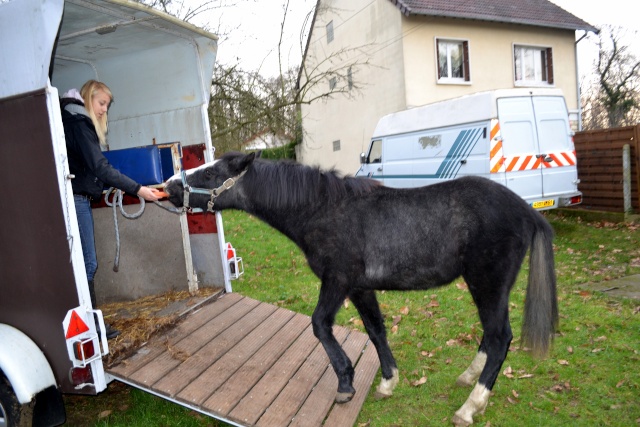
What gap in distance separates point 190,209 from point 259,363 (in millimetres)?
1441

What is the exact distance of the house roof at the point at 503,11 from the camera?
14453mm

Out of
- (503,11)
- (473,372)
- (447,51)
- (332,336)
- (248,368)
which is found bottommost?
(473,372)

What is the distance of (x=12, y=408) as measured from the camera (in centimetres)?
310

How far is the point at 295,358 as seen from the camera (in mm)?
4051

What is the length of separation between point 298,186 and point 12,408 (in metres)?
2.55

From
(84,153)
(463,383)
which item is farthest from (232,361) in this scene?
(84,153)

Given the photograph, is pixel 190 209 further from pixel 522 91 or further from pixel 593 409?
pixel 522 91

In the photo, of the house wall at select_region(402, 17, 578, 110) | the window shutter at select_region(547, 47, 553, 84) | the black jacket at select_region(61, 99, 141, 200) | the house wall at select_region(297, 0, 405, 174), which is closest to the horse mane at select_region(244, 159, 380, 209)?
the black jacket at select_region(61, 99, 141, 200)

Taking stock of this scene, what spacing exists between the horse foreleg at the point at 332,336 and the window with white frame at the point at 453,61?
13544mm

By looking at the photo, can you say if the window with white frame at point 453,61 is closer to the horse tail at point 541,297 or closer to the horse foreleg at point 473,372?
the horse tail at point 541,297

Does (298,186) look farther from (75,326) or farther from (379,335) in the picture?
(75,326)

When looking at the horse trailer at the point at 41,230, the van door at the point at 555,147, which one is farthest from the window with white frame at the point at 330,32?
the horse trailer at the point at 41,230

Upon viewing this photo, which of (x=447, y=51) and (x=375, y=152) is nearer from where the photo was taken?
(x=375, y=152)

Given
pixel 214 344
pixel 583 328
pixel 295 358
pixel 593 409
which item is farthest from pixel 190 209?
pixel 583 328
